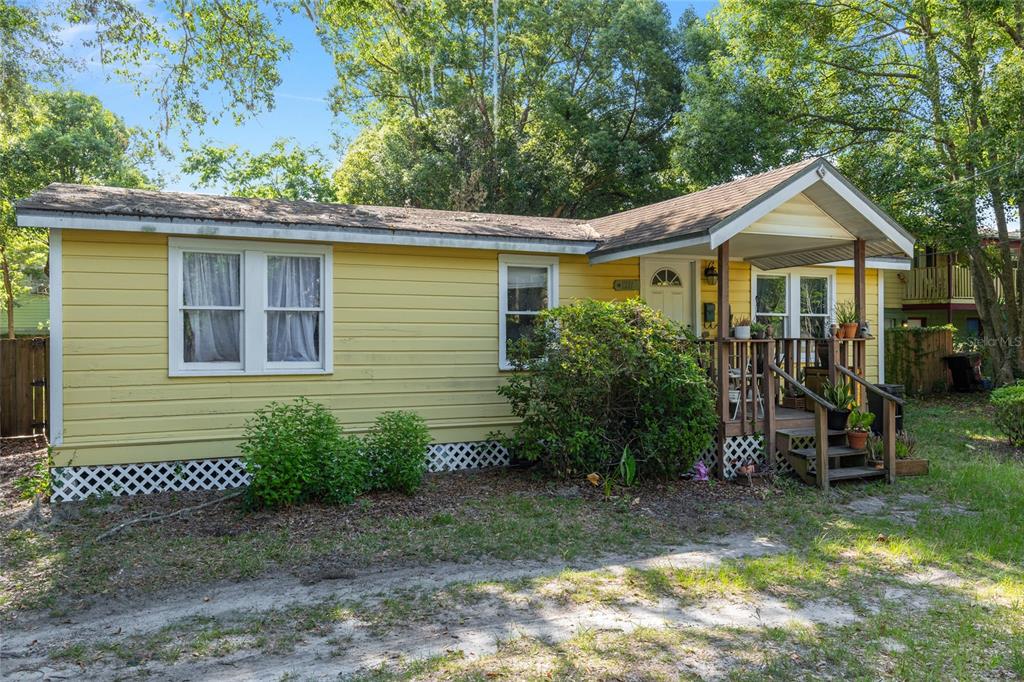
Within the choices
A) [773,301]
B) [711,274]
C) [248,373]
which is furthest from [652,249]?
[248,373]

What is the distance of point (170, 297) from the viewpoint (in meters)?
7.69

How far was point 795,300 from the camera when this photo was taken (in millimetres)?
11953

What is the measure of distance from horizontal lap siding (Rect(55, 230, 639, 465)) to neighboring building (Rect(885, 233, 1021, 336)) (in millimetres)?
19058

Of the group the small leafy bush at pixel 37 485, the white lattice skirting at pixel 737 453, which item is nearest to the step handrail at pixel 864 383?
the white lattice skirting at pixel 737 453

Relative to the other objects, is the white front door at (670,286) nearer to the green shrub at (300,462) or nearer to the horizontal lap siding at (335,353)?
the horizontal lap siding at (335,353)

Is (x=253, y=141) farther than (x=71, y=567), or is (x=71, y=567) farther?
(x=253, y=141)

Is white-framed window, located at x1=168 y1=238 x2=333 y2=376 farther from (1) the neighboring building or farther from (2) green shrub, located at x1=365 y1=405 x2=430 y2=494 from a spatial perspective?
(1) the neighboring building

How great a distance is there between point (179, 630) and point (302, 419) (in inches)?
119

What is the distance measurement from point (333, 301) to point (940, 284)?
23452mm

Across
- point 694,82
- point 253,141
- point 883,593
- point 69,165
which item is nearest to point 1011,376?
point 694,82

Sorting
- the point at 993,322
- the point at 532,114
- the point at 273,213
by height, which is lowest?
the point at 993,322

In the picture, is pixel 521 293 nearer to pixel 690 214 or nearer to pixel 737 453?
pixel 690 214

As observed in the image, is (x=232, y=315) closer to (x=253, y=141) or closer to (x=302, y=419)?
(x=302, y=419)

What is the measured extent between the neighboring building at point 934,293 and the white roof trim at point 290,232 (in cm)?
1921
